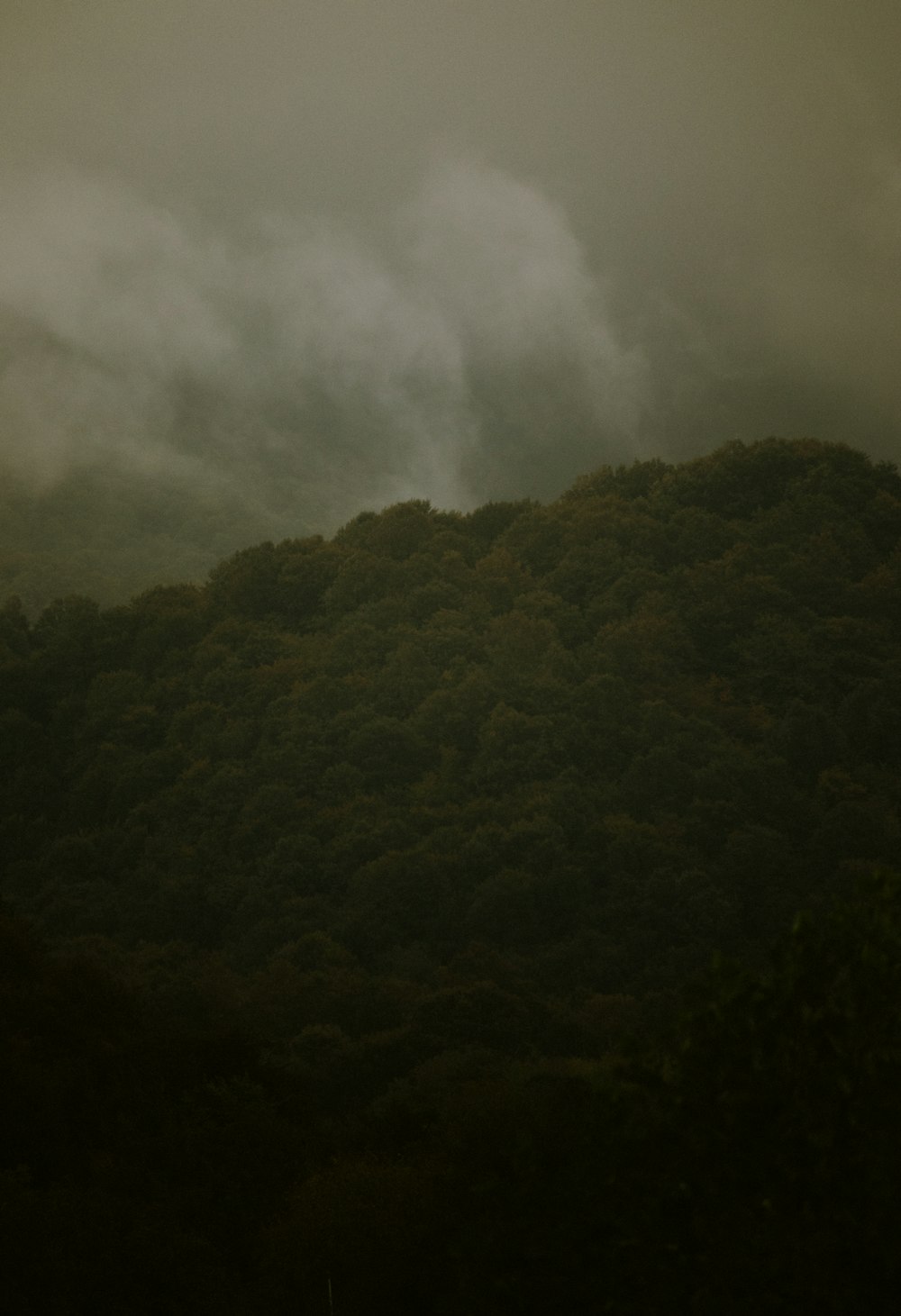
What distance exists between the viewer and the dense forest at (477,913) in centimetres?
794

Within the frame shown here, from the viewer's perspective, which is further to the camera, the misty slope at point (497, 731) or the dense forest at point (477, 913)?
the misty slope at point (497, 731)

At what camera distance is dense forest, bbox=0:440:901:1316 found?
794 centimetres

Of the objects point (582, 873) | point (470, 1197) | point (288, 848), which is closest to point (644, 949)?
point (582, 873)

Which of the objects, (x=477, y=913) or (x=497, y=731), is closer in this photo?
(x=477, y=913)

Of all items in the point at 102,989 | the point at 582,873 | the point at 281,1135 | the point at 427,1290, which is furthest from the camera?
the point at 582,873

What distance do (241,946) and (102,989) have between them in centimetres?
1413

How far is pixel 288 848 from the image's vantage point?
3938 centimetres

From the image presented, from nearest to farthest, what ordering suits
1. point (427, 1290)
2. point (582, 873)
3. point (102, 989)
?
1. point (427, 1290)
2. point (102, 989)
3. point (582, 873)

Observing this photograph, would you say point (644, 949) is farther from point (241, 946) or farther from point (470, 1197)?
point (470, 1197)

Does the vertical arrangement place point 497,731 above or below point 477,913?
above

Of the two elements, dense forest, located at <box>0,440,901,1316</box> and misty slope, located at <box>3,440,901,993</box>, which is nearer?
dense forest, located at <box>0,440,901,1316</box>

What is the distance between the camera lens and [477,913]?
116 feet

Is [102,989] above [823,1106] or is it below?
above

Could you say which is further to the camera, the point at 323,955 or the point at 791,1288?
the point at 323,955
